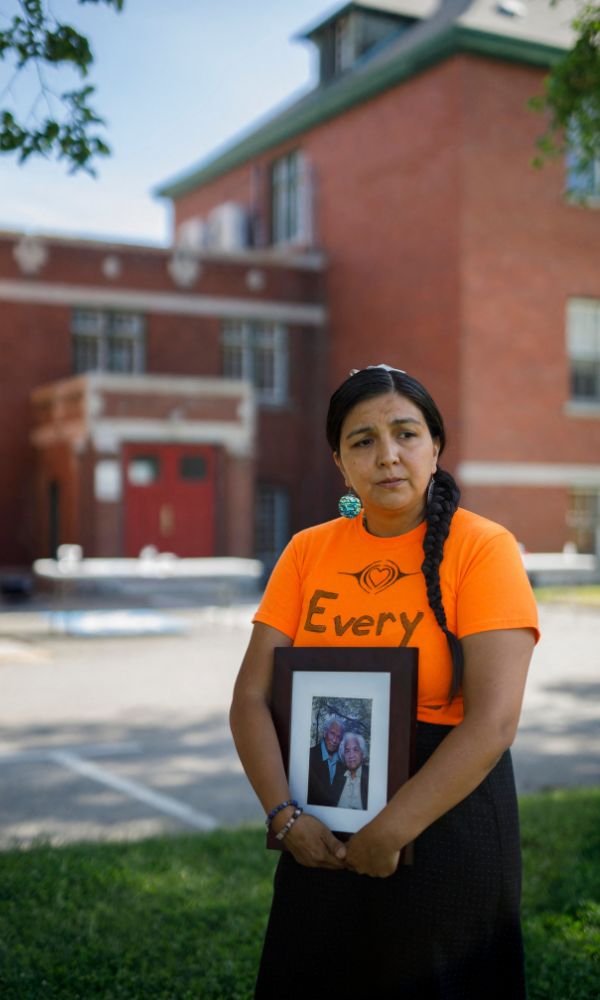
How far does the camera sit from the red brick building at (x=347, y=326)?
26594 mm

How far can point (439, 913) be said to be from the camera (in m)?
2.68

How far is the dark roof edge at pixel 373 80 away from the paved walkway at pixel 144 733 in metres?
15.1

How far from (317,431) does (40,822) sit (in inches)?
996

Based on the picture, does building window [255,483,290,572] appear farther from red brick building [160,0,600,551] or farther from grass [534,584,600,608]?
grass [534,584,600,608]

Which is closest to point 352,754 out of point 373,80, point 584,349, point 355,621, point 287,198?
point 355,621

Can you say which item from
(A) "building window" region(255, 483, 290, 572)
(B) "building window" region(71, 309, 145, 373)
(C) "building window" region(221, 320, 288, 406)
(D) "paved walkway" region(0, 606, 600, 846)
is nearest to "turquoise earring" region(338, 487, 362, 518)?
(D) "paved walkway" region(0, 606, 600, 846)

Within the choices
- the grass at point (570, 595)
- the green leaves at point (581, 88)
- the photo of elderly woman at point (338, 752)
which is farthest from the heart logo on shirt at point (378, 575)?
the grass at point (570, 595)

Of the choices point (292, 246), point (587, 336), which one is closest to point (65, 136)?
point (587, 336)

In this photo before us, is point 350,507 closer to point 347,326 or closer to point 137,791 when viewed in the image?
point 137,791

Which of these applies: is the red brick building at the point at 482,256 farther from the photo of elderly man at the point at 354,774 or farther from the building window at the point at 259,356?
the photo of elderly man at the point at 354,774

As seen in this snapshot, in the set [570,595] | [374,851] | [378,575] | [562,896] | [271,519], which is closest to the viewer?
[374,851]

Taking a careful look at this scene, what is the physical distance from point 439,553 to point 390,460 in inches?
9.8

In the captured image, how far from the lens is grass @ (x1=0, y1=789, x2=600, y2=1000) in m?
4.19

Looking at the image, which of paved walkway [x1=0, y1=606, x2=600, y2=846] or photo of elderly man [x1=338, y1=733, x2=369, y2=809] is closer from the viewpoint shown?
photo of elderly man [x1=338, y1=733, x2=369, y2=809]
